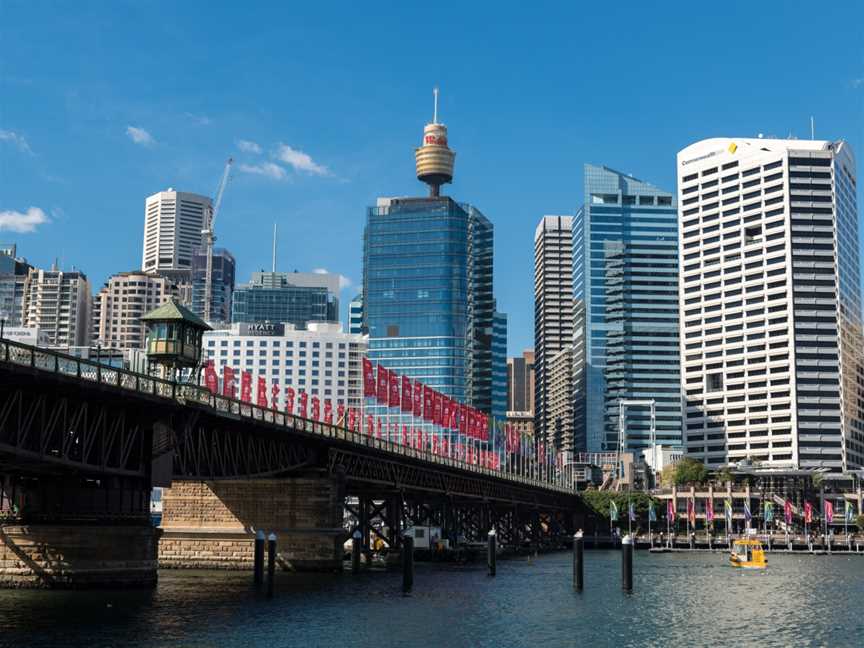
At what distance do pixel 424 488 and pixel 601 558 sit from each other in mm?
41282

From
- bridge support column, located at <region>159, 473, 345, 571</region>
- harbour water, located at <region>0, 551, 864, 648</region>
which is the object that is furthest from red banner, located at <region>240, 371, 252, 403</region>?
harbour water, located at <region>0, 551, 864, 648</region>

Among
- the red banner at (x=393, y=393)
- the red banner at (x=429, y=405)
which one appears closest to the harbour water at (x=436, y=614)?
the red banner at (x=393, y=393)

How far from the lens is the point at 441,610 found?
7638 centimetres

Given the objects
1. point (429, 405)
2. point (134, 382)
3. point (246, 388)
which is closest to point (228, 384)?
point (246, 388)

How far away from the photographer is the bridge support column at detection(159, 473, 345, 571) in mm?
104500

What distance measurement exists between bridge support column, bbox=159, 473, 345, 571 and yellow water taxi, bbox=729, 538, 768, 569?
2071 inches

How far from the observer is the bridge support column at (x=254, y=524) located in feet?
343

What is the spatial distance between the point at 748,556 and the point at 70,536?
86.4 metres

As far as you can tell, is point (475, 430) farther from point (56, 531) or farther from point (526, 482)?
point (56, 531)

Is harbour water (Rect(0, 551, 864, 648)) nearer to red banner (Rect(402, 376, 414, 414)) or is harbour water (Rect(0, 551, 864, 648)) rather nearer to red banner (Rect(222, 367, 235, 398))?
red banner (Rect(222, 367, 235, 398))

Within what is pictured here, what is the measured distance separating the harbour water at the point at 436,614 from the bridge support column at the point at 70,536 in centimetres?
140

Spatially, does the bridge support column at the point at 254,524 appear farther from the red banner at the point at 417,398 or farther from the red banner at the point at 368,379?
the red banner at the point at 417,398

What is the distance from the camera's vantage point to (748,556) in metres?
135

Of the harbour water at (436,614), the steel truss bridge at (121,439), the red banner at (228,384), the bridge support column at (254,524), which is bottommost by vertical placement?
the harbour water at (436,614)
